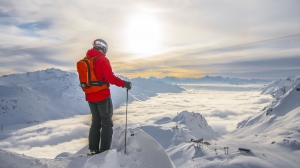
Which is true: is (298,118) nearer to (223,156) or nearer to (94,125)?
(223,156)

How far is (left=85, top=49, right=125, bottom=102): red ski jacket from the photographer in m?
5.48

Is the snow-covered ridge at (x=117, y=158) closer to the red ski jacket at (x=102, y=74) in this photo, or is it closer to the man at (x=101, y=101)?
the man at (x=101, y=101)

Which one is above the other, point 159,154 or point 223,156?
point 159,154

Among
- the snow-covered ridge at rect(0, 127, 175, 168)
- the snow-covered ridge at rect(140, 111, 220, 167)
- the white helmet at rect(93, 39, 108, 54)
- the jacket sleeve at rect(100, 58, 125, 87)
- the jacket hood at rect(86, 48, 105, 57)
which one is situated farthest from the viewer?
the snow-covered ridge at rect(140, 111, 220, 167)

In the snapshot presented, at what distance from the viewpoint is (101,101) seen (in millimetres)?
5852

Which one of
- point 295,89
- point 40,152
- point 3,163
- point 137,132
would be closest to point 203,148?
point 137,132

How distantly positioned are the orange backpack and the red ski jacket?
10 cm

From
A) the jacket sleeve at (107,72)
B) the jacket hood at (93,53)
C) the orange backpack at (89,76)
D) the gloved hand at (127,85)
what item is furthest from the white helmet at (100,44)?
the gloved hand at (127,85)

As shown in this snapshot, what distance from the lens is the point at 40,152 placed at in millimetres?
185250

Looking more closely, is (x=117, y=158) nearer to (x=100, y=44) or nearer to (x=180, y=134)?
(x=100, y=44)

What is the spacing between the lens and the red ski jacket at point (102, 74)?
5480mm

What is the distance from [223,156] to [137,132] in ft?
92.1

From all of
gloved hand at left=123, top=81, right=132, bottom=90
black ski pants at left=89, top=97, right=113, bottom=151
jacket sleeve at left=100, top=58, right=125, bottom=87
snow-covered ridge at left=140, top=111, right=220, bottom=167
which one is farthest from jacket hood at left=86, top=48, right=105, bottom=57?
snow-covered ridge at left=140, top=111, right=220, bottom=167

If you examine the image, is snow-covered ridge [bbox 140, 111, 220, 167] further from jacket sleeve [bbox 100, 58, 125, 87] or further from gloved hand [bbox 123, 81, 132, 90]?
jacket sleeve [bbox 100, 58, 125, 87]
